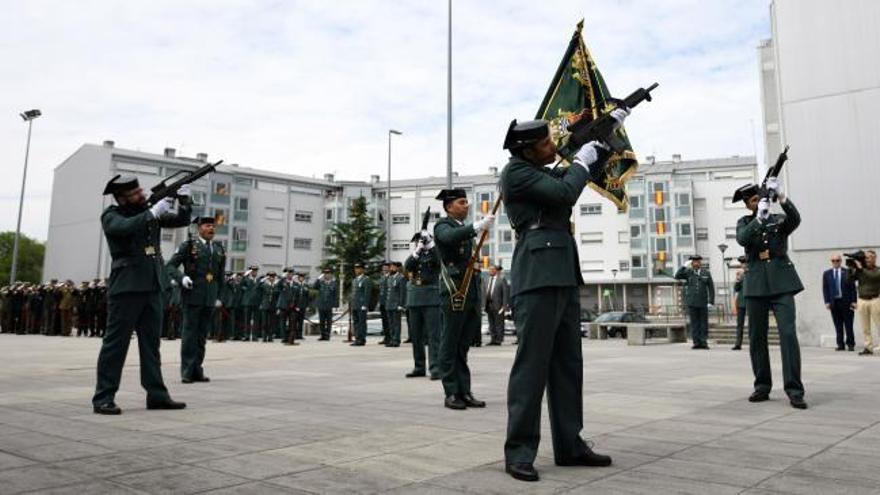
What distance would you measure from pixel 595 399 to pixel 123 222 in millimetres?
4965

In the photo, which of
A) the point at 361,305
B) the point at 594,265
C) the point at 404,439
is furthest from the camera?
the point at 594,265

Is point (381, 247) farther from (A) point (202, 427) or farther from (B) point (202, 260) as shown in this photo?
(A) point (202, 427)

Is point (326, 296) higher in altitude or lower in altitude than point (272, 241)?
lower

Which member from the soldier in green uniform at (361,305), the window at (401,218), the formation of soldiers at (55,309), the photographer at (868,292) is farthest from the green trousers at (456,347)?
the window at (401,218)

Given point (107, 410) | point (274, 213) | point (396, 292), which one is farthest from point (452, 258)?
point (274, 213)

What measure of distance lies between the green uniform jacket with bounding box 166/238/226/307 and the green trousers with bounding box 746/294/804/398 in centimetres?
687

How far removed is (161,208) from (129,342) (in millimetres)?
1350

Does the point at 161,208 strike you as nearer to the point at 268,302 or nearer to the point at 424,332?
the point at 424,332

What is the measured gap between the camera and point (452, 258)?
7.45 meters

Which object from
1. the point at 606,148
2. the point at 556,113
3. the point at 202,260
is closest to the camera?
the point at 606,148

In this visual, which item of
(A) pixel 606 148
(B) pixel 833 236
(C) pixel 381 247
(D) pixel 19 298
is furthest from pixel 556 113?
(C) pixel 381 247

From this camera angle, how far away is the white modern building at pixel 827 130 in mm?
17203

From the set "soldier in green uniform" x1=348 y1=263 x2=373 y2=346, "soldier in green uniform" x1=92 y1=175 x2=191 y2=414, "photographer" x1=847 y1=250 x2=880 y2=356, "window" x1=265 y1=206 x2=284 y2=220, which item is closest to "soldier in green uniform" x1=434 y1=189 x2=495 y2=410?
"soldier in green uniform" x1=92 y1=175 x2=191 y2=414

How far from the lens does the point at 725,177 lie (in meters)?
66.8
